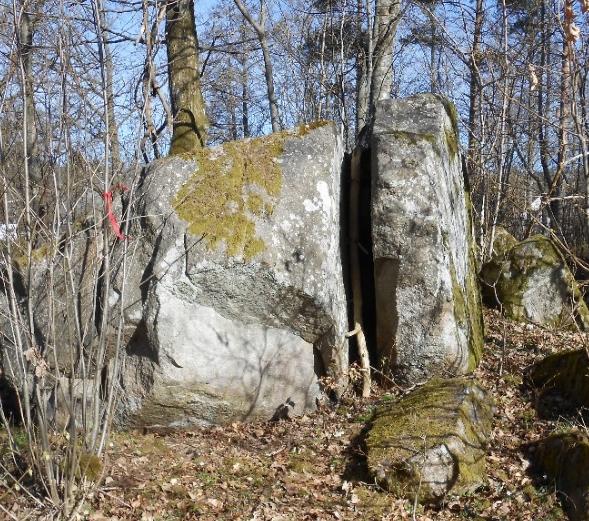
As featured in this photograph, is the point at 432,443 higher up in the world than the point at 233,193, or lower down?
lower down

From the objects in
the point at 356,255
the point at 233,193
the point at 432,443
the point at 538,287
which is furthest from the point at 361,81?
the point at 432,443

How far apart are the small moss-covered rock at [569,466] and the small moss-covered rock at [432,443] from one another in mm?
459

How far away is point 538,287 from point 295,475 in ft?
16.0

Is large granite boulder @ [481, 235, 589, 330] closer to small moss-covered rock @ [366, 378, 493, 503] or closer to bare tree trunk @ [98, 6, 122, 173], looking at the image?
small moss-covered rock @ [366, 378, 493, 503]

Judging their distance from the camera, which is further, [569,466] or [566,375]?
[566,375]

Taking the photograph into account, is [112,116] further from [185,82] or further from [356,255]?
[185,82]

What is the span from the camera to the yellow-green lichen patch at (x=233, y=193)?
5914 millimetres

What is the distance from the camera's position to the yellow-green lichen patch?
5.91m

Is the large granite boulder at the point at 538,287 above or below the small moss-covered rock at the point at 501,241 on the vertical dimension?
below

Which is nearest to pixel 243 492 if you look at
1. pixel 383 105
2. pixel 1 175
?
pixel 1 175

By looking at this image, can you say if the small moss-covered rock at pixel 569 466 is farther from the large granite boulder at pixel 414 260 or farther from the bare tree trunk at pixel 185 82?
the bare tree trunk at pixel 185 82


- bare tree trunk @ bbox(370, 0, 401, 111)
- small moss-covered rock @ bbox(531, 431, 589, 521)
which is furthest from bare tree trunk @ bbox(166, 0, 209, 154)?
small moss-covered rock @ bbox(531, 431, 589, 521)

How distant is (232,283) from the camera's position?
5.87m

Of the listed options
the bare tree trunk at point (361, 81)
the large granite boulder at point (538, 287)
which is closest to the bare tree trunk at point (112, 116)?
the large granite boulder at point (538, 287)
